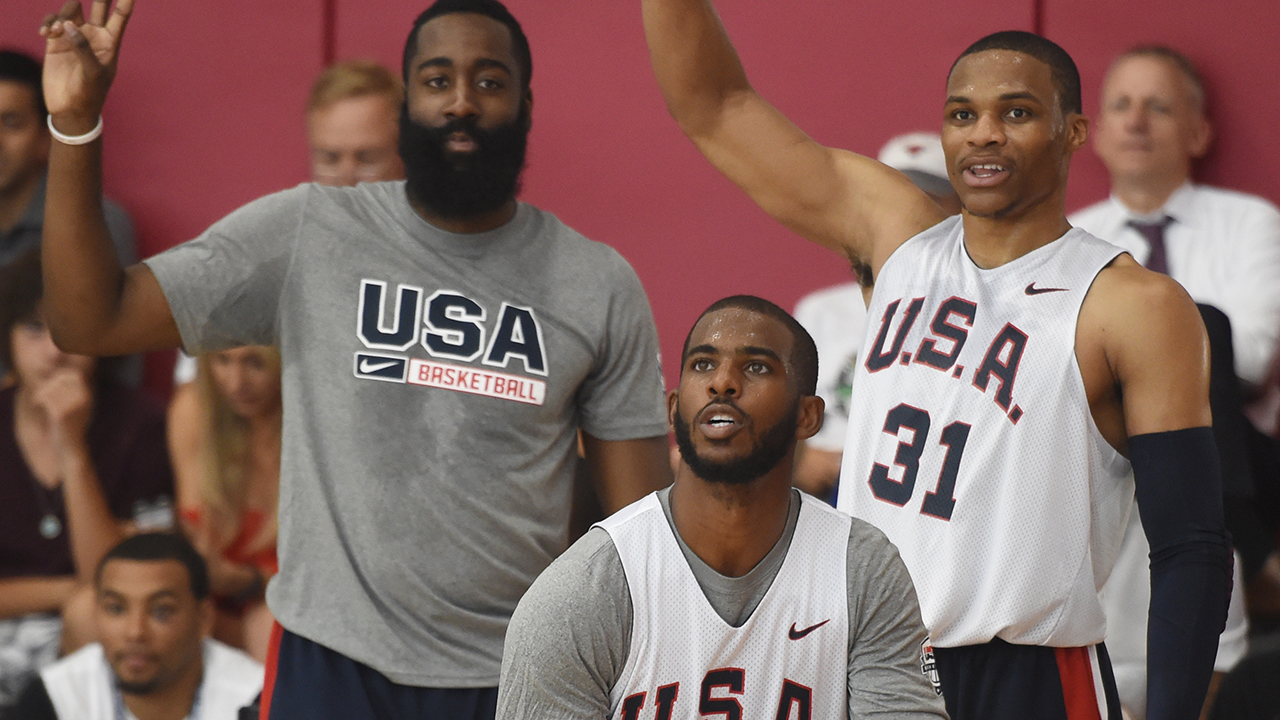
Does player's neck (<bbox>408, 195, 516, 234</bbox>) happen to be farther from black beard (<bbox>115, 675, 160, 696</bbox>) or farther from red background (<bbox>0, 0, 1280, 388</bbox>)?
red background (<bbox>0, 0, 1280, 388</bbox>)

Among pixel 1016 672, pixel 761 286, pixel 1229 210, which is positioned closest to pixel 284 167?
pixel 761 286

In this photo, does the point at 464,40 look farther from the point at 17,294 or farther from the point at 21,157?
the point at 21,157

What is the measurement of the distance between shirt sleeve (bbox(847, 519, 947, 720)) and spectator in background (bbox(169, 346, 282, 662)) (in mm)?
2296

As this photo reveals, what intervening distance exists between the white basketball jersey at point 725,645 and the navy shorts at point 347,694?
1.67ft

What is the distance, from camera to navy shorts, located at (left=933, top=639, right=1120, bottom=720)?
2.29 m

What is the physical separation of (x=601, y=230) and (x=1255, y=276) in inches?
74.4

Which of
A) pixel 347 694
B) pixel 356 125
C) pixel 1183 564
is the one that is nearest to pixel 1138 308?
pixel 1183 564

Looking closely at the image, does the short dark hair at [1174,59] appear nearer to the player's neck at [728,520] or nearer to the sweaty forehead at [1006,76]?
the sweaty forehead at [1006,76]

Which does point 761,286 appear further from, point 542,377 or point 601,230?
point 542,377

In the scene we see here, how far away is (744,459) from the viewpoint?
6.68 ft

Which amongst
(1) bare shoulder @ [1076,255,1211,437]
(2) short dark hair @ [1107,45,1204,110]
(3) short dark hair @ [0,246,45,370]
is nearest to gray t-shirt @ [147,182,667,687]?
(1) bare shoulder @ [1076,255,1211,437]

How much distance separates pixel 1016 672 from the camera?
229 centimetres

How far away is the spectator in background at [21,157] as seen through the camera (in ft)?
14.1

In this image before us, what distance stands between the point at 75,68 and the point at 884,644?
4.83ft
